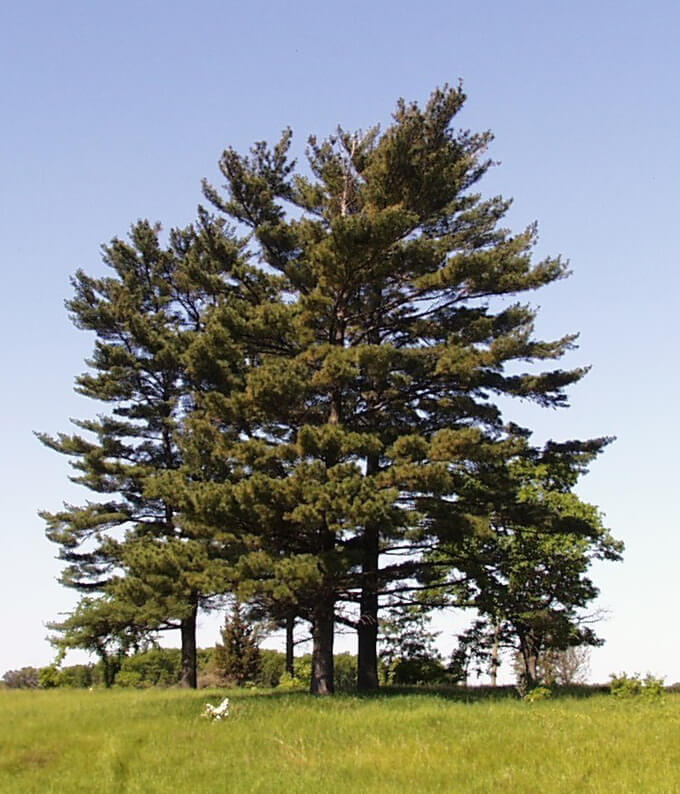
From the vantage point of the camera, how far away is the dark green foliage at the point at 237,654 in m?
33.7

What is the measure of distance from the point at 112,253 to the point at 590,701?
81.9 ft

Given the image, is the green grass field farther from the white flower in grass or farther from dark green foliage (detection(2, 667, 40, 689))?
dark green foliage (detection(2, 667, 40, 689))

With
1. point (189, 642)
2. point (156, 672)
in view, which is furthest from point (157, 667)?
point (189, 642)

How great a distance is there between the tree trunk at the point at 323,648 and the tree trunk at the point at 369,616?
162cm

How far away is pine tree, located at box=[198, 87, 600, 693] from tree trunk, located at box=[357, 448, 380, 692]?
46mm

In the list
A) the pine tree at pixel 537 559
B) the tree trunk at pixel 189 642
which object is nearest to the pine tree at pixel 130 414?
the tree trunk at pixel 189 642

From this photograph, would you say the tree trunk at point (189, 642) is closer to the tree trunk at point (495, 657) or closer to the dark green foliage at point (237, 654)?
the dark green foliage at point (237, 654)

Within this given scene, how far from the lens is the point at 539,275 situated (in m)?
22.5

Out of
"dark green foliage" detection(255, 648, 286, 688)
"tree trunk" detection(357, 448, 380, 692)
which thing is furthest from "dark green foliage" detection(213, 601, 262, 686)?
"tree trunk" detection(357, 448, 380, 692)

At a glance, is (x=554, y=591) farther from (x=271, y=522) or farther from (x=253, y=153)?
(x=253, y=153)

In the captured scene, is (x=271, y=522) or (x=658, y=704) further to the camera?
(x=271, y=522)

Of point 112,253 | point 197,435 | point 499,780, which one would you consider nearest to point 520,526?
point 197,435

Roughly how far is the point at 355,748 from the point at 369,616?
326 inches

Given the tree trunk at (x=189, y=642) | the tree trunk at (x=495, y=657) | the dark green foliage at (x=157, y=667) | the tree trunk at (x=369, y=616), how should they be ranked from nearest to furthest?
the tree trunk at (x=369, y=616)
the tree trunk at (x=495, y=657)
the tree trunk at (x=189, y=642)
the dark green foliage at (x=157, y=667)
